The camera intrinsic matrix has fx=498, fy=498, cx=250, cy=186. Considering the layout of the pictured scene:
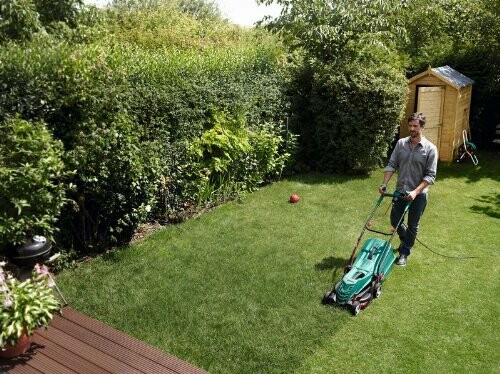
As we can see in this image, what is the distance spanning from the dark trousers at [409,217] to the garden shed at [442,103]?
522 centimetres

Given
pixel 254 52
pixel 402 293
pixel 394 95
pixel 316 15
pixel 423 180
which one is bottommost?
pixel 402 293

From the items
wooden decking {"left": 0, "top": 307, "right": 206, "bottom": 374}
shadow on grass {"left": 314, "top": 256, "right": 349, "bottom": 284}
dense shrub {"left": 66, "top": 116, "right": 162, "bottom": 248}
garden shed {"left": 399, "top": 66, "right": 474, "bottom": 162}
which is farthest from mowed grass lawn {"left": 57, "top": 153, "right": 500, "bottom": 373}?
garden shed {"left": 399, "top": 66, "right": 474, "bottom": 162}

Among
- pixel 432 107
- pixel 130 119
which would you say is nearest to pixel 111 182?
pixel 130 119

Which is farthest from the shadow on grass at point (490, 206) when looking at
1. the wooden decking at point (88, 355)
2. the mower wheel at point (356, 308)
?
the wooden decking at point (88, 355)

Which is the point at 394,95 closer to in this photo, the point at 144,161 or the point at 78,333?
the point at 144,161

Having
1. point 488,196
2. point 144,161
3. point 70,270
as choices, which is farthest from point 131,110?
point 488,196

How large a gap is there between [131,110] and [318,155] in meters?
4.75

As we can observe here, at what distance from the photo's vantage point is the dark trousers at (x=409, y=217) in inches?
230

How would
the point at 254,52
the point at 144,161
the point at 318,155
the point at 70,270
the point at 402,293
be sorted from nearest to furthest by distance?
the point at 402,293 → the point at 70,270 → the point at 144,161 → the point at 254,52 → the point at 318,155

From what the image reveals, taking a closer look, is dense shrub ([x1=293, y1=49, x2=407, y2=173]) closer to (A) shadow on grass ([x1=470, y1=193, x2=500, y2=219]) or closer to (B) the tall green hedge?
(B) the tall green hedge

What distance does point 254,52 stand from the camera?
31.7 ft

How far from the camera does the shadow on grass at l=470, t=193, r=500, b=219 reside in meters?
8.01

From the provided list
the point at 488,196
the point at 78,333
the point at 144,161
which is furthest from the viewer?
the point at 488,196

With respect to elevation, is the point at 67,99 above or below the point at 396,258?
above
